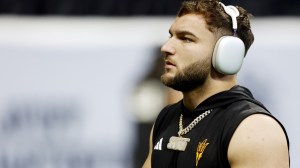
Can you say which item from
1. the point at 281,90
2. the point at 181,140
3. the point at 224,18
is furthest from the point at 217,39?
the point at 281,90

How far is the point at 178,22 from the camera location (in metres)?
3.23

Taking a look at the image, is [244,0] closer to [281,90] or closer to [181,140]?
[281,90]

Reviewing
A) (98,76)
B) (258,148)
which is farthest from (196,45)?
(98,76)

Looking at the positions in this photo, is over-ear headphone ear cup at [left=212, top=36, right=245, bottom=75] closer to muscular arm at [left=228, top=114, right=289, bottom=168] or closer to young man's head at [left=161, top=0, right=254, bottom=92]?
young man's head at [left=161, top=0, right=254, bottom=92]

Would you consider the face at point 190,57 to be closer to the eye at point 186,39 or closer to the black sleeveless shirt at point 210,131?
the eye at point 186,39

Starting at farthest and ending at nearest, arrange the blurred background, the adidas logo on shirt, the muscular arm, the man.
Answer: the blurred background, the adidas logo on shirt, the man, the muscular arm

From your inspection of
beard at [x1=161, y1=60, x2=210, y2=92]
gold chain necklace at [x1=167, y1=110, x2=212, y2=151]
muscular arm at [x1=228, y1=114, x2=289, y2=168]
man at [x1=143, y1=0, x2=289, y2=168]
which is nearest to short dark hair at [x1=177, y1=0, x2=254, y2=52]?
man at [x1=143, y1=0, x2=289, y2=168]

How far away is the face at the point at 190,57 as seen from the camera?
3.14 meters

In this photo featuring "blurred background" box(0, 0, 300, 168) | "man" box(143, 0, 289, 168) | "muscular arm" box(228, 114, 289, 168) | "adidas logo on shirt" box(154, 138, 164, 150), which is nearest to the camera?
"muscular arm" box(228, 114, 289, 168)

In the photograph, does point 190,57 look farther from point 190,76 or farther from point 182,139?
point 182,139

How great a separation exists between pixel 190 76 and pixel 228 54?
0.55 ft

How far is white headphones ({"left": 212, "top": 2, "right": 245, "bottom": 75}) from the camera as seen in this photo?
3078 millimetres

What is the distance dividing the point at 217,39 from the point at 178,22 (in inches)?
6.8

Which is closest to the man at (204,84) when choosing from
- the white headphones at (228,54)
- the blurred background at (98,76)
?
the white headphones at (228,54)
